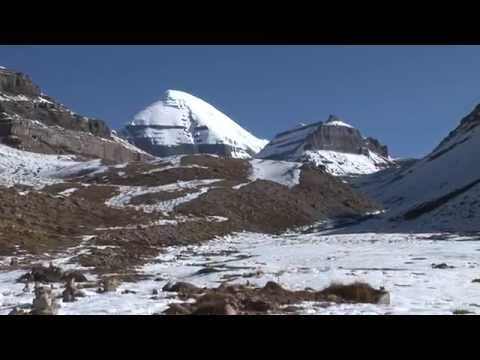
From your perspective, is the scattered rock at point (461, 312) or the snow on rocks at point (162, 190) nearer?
the scattered rock at point (461, 312)

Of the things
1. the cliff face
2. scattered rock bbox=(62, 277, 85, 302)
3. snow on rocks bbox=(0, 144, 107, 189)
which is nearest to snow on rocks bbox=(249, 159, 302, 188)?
snow on rocks bbox=(0, 144, 107, 189)

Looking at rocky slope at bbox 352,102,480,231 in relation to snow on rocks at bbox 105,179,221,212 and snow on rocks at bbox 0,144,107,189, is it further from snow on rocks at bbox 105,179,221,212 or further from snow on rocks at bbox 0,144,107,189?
snow on rocks at bbox 0,144,107,189

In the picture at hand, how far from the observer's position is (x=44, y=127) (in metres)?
158

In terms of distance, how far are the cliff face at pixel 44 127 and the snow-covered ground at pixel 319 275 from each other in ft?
315

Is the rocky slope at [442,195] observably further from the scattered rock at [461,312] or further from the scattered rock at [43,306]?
the scattered rock at [43,306]

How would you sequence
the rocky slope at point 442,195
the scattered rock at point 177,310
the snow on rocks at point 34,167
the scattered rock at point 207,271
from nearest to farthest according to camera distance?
the scattered rock at point 177,310 < the scattered rock at point 207,271 < the rocky slope at point 442,195 < the snow on rocks at point 34,167

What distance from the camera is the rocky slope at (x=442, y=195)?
74.5 m

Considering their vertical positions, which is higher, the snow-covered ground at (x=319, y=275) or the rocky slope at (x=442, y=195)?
the rocky slope at (x=442, y=195)

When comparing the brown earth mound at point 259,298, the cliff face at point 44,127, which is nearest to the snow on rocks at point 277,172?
the cliff face at point 44,127

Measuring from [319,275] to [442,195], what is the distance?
3534 inches

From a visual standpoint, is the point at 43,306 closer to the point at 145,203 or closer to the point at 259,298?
the point at 259,298

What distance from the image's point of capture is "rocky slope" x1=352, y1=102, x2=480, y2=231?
7450 centimetres
